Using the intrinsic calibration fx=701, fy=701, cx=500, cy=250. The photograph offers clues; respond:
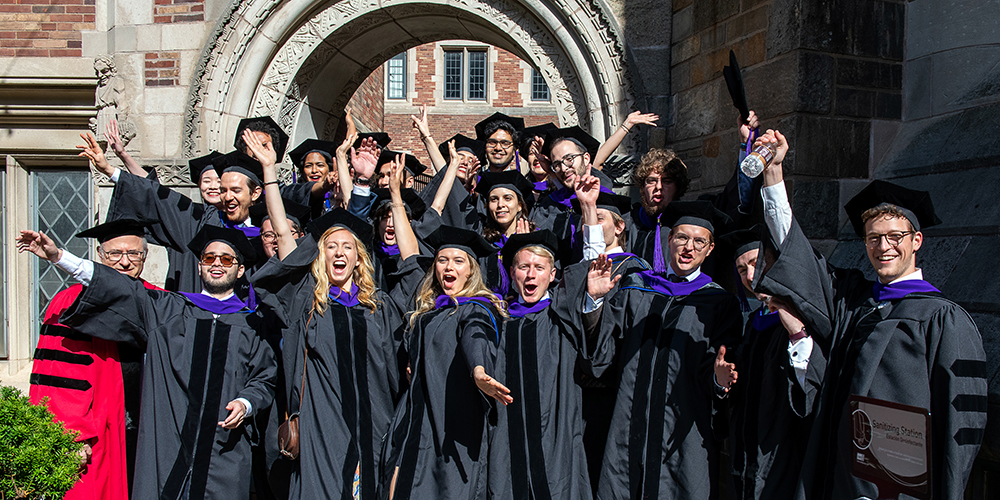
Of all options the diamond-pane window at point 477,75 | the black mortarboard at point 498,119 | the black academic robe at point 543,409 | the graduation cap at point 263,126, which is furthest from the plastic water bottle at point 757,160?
the diamond-pane window at point 477,75

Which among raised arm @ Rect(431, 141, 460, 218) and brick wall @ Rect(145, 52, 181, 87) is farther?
brick wall @ Rect(145, 52, 181, 87)

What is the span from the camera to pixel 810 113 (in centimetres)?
423

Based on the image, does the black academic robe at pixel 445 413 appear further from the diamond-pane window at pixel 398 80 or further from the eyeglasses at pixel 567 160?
the diamond-pane window at pixel 398 80

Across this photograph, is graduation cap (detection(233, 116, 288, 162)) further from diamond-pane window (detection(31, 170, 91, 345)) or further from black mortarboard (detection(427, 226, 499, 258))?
diamond-pane window (detection(31, 170, 91, 345))

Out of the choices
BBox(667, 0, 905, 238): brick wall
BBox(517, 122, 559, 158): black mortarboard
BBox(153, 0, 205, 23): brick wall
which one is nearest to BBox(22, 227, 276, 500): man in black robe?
BBox(517, 122, 559, 158): black mortarboard

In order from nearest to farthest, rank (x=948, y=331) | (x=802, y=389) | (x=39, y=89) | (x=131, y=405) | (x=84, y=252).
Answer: (x=948, y=331), (x=802, y=389), (x=131, y=405), (x=39, y=89), (x=84, y=252)

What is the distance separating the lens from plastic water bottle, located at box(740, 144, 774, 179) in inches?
100

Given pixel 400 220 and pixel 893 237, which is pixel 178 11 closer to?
pixel 400 220

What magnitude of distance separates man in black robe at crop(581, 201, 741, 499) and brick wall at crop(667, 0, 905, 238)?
1.35 meters

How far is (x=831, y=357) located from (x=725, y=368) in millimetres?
397

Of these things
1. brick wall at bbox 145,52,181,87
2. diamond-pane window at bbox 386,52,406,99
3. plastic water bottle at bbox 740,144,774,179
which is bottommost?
plastic water bottle at bbox 740,144,774,179

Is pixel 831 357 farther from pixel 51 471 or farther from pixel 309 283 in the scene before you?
pixel 51 471

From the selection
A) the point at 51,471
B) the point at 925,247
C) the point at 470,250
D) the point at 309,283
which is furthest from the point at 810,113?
the point at 51,471

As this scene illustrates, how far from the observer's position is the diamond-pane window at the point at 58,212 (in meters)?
6.86
